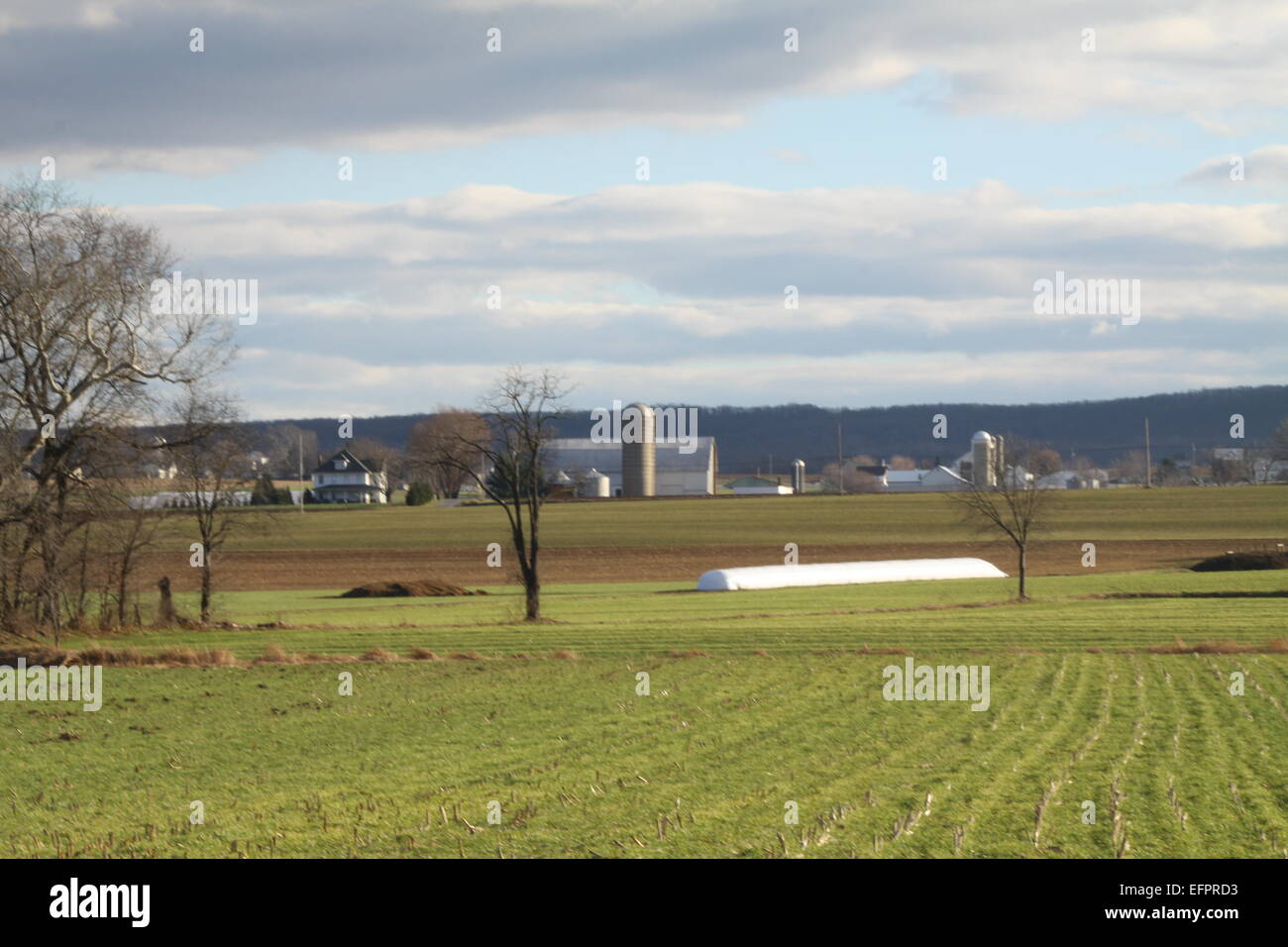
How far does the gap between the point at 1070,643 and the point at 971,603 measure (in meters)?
15.6

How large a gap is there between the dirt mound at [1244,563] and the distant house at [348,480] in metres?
89.4

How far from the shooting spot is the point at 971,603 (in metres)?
45.3

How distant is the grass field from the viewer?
1062 cm

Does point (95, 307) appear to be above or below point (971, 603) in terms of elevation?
above

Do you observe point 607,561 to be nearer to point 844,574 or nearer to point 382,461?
point 844,574

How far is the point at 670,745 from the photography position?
16.0m

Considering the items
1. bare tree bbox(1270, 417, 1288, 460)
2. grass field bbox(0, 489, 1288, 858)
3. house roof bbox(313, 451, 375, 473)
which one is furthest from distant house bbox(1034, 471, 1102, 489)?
grass field bbox(0, 489, 1288, 858)

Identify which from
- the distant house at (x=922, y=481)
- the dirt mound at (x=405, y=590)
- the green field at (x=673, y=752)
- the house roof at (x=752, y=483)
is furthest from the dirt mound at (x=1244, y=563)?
the house roof at (x=752, y=483)

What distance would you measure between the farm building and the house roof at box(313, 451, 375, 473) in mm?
22956

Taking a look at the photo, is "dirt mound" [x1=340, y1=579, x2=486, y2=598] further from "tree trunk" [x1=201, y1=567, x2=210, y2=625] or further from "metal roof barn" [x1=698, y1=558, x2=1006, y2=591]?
"tree trunk" [x1=201, y1=567, x2=210, y2=625]

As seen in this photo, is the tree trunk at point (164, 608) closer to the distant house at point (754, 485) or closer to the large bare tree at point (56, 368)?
the large bare tree at point (56, 368)

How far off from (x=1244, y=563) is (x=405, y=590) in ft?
130
